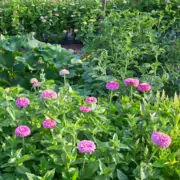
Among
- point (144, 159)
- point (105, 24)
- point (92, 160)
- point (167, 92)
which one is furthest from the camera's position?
point (105, 24)

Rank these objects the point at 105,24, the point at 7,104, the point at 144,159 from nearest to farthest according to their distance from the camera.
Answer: the point at 144,159 → the point at 7,104 → the point at 105,24

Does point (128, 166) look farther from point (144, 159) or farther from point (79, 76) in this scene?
point (79, 76)

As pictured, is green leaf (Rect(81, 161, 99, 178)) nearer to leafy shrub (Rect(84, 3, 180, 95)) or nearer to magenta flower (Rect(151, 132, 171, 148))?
magenta flower (Rect(151, 132, 171, 148))

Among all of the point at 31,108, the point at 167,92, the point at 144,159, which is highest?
the point at 31,108

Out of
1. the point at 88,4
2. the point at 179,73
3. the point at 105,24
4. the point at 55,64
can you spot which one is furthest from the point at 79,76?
the point at 88,4

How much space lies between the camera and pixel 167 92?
11.7 ft

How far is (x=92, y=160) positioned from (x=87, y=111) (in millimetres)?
334

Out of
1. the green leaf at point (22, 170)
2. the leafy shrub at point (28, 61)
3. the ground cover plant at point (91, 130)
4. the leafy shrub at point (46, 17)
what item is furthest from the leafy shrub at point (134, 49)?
the leafy shrub at point (46, 17)

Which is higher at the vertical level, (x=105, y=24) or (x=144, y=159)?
(x=105, y=24)

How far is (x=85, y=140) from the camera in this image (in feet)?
5.89

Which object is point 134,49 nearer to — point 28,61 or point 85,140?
point 28,61

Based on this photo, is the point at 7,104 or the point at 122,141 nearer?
the point at 122,141

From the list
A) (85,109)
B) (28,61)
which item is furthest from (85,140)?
(28,61)

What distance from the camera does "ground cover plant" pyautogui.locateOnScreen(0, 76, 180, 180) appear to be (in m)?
1.85
